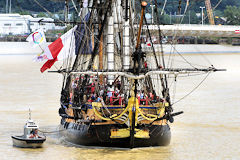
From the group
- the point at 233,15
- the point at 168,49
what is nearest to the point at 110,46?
the point at 168,49

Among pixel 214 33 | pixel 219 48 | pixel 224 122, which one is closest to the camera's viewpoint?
pixel 224 122

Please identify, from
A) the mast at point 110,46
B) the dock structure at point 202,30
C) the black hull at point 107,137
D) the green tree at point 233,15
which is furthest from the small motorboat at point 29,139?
the green tree at point 233,15

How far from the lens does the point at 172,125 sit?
4650cm

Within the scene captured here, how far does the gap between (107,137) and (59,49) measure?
24.0 feet

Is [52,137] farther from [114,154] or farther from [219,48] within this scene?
[219,48]

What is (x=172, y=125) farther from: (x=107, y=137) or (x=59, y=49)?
(x=107, y=137)

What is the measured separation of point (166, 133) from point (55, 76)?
49.5 meters

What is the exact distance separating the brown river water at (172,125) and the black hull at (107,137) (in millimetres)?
290

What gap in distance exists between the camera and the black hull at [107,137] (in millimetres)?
36625

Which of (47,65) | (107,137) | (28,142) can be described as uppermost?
(47,65)

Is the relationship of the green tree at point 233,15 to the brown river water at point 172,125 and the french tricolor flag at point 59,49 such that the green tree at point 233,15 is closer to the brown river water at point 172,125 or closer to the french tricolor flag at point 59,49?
the brown river water at point 172,125

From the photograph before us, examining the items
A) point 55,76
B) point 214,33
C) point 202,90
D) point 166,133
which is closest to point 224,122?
point 166,133

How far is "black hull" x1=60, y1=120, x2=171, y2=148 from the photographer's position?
120 ft

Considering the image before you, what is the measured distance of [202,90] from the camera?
6944 cm
